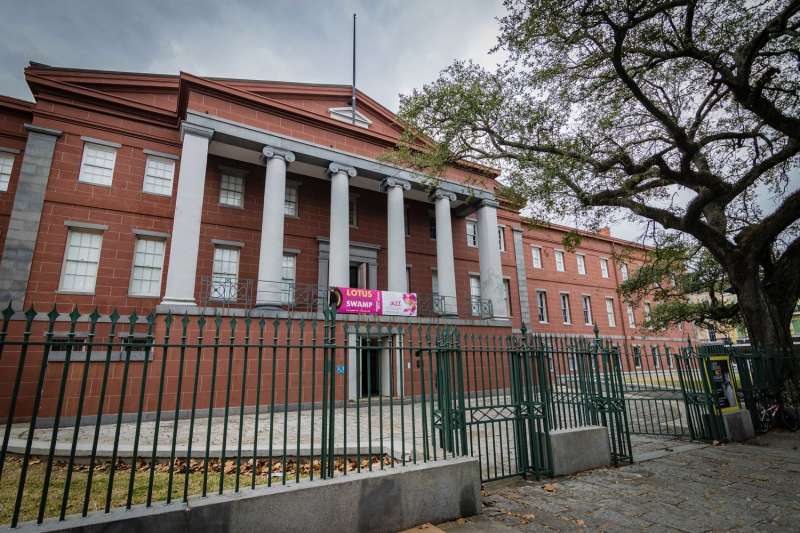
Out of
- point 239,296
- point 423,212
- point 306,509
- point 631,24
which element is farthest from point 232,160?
point 306,509

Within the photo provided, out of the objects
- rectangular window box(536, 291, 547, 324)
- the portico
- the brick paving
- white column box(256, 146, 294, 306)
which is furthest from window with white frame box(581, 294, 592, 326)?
white column box(256, 146, 294, 306)

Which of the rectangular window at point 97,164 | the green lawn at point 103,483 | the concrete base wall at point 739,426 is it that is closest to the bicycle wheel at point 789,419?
the concrete base wall at point 739,426

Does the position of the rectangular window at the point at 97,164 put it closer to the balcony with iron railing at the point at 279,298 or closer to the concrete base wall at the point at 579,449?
the balcony with iron railing at the point at 279,298

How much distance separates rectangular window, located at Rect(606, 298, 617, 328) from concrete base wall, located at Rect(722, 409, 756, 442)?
22.3m

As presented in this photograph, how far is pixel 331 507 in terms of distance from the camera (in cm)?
359

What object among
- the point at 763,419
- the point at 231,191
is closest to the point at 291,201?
the point at 231,191

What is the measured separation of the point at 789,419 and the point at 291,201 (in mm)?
16933

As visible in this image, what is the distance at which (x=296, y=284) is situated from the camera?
16.0 metres

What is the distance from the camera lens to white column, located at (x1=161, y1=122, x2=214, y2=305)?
11.9 meters

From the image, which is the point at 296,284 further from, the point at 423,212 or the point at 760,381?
the point at 760,381

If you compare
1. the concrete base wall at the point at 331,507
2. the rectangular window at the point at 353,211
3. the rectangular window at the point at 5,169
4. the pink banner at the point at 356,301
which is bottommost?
the concrete base wall at the point at 331,507

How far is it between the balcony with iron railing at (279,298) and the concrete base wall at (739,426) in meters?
9.62

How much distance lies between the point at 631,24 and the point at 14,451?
43.7 feet

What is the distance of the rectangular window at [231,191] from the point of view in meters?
15.7
